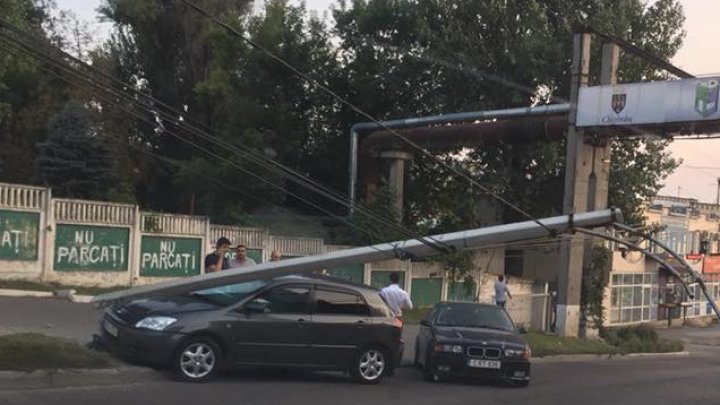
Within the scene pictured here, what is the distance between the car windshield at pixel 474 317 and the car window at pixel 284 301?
3.40m

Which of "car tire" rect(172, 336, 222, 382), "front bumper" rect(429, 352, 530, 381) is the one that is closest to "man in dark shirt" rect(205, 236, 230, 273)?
"car tire" rect(172, 336, 222, 382)

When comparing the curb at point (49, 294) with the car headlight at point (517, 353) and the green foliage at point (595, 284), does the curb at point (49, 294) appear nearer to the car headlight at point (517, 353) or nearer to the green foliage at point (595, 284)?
the car headlight at point (517, 353)

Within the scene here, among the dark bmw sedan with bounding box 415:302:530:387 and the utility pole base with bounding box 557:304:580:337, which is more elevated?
the dark bmw sedan with bounding box 415:302:530:387

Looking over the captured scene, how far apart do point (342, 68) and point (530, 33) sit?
29.4 ft

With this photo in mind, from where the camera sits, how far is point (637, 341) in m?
27.3

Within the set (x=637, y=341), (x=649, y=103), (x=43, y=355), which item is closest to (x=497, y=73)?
(x=649, y=103)

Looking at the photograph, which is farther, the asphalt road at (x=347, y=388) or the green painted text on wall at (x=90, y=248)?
the green painted text on wall at (x=90, y=248)

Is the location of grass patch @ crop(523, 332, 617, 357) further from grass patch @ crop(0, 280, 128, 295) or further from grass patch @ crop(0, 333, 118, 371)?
grass patch @ crop(0, 333, 118, 371)

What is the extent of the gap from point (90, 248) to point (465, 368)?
12.6 meters

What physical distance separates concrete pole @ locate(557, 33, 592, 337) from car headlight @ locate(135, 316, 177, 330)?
633 inches

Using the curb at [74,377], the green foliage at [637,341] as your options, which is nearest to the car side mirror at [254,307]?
the curb at [74,377]

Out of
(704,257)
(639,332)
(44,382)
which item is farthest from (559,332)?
(704,257)

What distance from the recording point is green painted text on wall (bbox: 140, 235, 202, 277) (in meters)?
23.5

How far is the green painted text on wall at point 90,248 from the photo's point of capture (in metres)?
21.7
